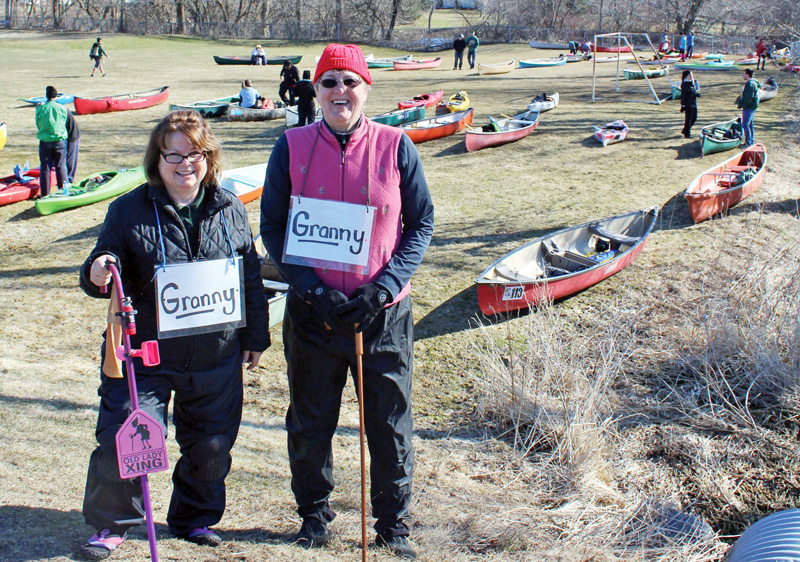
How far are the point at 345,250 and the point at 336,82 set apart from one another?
702 millimetres

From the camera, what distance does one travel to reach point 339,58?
282 cm

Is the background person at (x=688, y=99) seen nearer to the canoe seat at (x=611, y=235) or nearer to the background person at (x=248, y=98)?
the canoe seat at (x=611, y=235)

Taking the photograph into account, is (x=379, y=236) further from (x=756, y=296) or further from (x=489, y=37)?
(x=489, y=37)

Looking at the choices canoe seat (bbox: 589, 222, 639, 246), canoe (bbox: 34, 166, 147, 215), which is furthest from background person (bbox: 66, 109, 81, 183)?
canoe seat (bbox: 589, 222, 639, 246)

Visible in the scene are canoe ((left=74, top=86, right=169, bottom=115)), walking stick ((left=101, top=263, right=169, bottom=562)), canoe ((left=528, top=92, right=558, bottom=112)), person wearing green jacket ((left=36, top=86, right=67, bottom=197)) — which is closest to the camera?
walking stick ((left=101, top=263, right=169, bottom=562))

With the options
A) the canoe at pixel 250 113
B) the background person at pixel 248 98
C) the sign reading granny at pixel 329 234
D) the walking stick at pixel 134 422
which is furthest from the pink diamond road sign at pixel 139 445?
the background person at pixel 248 98

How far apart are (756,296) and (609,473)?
313 cm

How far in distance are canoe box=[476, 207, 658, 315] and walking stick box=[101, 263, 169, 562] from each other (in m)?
4.93

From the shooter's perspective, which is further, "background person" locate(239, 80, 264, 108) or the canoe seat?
"background person" locate(239, 80, 264, 108)

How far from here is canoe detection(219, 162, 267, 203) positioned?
11.5 m

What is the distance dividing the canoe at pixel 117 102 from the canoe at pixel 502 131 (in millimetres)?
9884

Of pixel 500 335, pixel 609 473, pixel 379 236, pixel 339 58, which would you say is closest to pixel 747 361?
pixel 609 473

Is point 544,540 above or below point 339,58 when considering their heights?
below

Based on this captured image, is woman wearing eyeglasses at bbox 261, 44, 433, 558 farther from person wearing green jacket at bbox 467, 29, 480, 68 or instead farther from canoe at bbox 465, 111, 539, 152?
person wearing green jacket at bbox 467, 29, 480, 68
